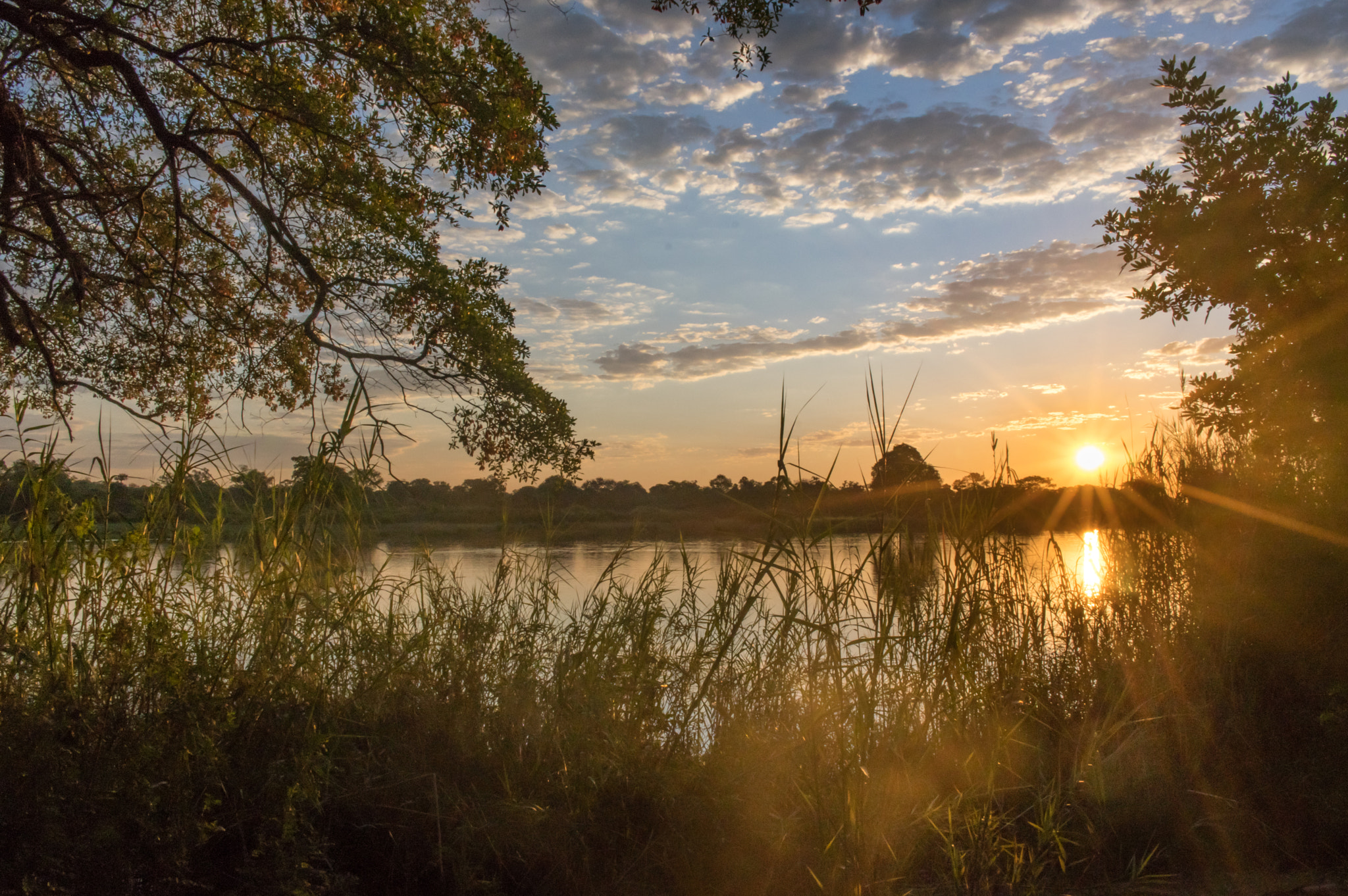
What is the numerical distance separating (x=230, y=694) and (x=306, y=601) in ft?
2.18

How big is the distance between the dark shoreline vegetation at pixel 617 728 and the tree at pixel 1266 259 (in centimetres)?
57

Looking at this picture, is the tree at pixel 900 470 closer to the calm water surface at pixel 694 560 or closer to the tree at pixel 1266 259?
the calm water surface at pixel 694 560

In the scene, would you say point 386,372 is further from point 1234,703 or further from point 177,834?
point 1234,703

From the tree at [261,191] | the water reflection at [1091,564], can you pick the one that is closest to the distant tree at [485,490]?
the tree at [261,191]

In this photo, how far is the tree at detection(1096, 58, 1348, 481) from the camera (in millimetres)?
3600

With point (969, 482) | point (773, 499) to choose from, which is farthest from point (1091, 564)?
point (773, 499)

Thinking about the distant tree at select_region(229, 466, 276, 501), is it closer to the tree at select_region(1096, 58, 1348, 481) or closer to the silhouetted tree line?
the silhouetted tree line

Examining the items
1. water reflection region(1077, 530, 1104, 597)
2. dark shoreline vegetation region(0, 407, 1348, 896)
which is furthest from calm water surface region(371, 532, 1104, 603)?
dark shoreline vegetation region(0, 407, 1348, 896)

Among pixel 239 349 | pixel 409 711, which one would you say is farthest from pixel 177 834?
pixel 239 349

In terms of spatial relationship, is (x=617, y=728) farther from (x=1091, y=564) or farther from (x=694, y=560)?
(x=1091, y=564)

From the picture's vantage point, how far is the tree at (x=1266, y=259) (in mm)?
3600

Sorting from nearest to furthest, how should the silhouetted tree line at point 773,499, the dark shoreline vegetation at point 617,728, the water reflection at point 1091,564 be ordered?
the dark shoreline vegetation at point 617,728 < the silhouetted tree line at point 773,499 < the water reflection at point 1091,564

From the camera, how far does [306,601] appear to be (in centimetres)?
316

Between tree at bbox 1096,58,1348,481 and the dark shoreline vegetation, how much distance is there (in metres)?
0.57
